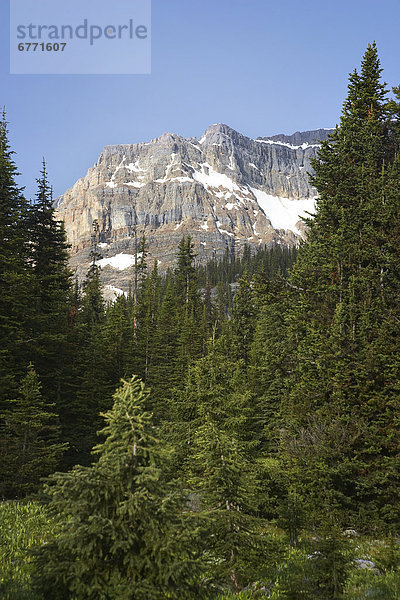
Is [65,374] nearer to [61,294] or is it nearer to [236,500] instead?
[61,294]

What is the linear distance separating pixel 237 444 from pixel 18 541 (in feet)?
19.4

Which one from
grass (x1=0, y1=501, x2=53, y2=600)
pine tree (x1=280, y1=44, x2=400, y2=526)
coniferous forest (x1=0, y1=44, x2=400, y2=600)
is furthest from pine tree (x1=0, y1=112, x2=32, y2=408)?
pine tree (x1=280, y1=44, x2=400, y2=526)

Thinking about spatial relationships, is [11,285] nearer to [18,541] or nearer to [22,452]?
[22,452]

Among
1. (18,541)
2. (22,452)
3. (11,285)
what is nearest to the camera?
(18,541)

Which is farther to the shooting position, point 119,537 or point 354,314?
point 354,314

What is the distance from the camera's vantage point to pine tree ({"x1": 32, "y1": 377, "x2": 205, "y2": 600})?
4.43 m

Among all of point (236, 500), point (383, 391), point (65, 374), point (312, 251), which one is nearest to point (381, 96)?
point (312, 251)

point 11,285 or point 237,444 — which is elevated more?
point 11,285

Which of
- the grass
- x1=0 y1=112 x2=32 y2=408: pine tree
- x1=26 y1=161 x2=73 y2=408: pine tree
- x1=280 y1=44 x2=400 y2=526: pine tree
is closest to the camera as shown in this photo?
the grass

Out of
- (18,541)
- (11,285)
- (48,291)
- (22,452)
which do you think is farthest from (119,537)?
(48,291)

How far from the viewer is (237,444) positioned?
881cm

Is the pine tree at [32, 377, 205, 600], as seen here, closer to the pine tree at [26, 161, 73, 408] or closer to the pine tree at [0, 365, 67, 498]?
the pine tree at [0, 365, 67, 498]

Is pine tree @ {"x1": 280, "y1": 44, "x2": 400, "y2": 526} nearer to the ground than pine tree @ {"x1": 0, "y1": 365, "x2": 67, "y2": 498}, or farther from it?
farther from it

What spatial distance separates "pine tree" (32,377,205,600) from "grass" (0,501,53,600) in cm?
46
